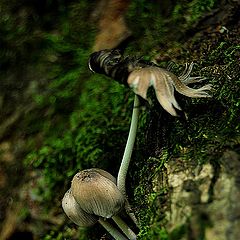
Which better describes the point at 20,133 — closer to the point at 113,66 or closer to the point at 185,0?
the point at 113,66

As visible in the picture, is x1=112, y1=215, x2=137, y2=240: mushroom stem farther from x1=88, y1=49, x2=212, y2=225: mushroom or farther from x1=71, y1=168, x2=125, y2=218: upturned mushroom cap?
x1=88, y1=49, x2=212, y2=225: mushroom

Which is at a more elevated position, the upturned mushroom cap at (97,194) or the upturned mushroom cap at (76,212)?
the upturned mushroom cap at (97,194)

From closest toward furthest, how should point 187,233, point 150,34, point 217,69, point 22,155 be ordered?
point 187,233 → point 217,69 → point 22,155 → point 150,34

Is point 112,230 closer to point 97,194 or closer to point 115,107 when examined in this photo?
point 97,194

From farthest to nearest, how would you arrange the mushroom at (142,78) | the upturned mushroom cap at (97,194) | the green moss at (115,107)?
the green moss at (115,107) < the upturned mushroom cap at (97,194) < the mushroom at (142,78)

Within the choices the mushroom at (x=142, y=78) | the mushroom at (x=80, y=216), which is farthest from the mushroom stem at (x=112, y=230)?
the mushroom at (x=142, y=78)

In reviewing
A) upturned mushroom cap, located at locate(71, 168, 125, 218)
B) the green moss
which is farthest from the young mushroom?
the green moss

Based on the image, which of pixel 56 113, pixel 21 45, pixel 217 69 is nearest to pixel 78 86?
pixel 56 113

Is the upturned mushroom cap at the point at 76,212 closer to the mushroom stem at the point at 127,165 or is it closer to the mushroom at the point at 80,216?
the mushroom at the point at 80,216
